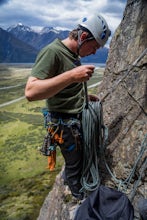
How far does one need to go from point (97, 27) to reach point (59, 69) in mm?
1183

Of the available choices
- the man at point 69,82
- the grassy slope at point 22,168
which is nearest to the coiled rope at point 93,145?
the man at point 69,82

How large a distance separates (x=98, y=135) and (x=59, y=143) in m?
1.06

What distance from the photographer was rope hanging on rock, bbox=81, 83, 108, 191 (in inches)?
315

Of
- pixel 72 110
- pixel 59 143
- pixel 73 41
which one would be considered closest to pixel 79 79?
pixel 73 41

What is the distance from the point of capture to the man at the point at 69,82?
241 inches

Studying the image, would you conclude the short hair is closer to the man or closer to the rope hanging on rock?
the man

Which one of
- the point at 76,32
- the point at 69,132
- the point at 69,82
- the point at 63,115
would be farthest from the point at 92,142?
Result: the point at 76,32

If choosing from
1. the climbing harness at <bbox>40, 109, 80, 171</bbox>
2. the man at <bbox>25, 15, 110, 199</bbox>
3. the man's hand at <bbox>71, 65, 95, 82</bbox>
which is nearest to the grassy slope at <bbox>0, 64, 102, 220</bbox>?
the man at <bbox>25, 15, 110, 199</bbox>

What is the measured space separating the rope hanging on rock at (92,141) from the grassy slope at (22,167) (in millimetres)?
24451

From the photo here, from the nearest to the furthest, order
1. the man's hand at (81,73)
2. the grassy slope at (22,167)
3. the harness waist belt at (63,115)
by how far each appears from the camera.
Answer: the man's hand at (81,73)
the harness waist belt at (63,115)
the grassy slope at (22,167)

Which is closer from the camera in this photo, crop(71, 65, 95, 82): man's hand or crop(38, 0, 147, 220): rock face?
crop(71, 65, 95, 82): man's hand

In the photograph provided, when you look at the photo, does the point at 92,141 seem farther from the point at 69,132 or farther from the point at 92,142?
the point at 69,132

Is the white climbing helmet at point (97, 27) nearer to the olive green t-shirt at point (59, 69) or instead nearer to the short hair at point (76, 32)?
the short hair at point (76, 32)

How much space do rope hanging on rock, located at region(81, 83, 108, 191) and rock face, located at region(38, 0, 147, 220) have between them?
1.33 feet
